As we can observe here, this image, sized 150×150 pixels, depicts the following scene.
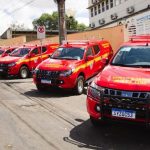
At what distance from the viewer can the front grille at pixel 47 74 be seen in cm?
1380

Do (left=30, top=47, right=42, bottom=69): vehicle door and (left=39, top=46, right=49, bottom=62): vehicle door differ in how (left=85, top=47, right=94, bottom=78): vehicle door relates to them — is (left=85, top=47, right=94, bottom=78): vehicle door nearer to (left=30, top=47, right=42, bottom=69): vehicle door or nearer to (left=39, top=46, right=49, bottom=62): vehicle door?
(left=30, top=47, right=42, bottom=69): vehicle door

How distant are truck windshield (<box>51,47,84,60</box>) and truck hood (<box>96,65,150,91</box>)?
6260 mm

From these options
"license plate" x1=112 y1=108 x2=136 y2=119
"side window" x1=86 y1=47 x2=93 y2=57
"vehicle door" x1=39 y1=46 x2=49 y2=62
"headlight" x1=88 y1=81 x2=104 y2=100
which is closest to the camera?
"license plate" x1=112 y1=108 x2=136 y2=119

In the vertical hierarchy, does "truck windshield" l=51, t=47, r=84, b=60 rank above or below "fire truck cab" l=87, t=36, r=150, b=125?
above

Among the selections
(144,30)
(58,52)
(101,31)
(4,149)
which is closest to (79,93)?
(58,52)

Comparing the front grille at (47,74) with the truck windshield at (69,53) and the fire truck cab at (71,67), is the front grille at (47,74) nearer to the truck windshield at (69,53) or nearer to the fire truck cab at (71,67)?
the fire truck cab at (71,67)

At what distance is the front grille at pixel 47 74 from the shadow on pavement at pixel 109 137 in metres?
4.86

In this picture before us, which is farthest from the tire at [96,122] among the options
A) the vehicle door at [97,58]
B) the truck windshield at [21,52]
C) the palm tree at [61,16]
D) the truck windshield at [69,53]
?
the palm tree at [61,16]

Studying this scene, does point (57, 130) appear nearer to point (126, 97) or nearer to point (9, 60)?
point (126, 97)

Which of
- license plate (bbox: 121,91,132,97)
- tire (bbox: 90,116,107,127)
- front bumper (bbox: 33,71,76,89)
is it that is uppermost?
license plate (bbox: 121,91,132,97)

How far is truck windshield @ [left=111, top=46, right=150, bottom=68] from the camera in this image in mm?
9041

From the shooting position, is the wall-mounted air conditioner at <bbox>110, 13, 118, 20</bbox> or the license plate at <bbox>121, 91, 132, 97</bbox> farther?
the wall-mounted air conditioner at <bbox>110, 13, 118, 20</bbox>

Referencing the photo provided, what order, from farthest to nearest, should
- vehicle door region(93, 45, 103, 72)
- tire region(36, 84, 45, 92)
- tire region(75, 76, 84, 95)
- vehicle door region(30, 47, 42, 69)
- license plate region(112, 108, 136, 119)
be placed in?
vehicle door region(30, 47, 42, 69)
vehicle door region(93, 45, 103, 72)
tire region(36, 84, 45, 92)
tire region(75, 76, 84, 95)
license plate region(112, 108, 136, 119)

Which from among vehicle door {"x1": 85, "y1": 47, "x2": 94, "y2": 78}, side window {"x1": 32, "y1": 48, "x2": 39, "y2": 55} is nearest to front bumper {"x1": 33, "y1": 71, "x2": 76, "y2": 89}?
vehicle door {"x1": 85, "y1": 47, "x2": 94, "y2": 78}
